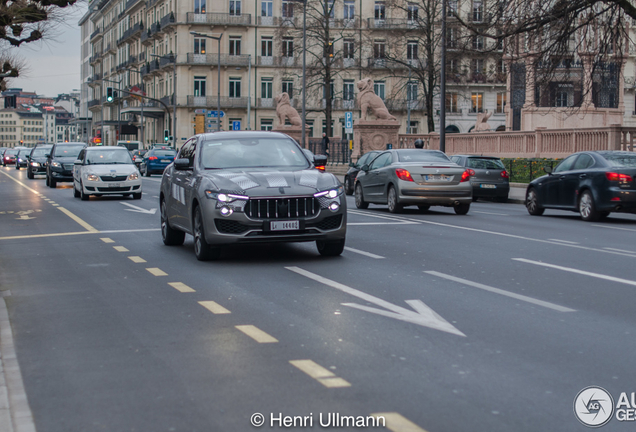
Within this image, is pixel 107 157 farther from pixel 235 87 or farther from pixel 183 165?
pixel 235 87

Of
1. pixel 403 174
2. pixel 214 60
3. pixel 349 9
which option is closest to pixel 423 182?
pixel 403 174

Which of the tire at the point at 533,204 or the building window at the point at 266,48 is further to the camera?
the building window at the point at 266,48

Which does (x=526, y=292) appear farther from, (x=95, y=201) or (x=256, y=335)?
(x=95, y=201)

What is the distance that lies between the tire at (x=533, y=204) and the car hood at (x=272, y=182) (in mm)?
10428

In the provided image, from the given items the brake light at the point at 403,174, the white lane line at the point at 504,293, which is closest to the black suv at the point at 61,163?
the brake light at the point at 403,174

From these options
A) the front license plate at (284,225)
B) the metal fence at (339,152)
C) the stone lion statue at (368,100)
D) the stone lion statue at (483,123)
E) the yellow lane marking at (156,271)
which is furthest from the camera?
the stone lion statue at (483,123)

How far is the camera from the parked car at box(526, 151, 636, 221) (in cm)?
1822

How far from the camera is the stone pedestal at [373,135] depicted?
44.2 m

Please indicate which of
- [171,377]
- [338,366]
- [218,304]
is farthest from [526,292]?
[171,377]

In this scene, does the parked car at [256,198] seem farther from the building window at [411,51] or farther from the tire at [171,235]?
the building window at [411,51]

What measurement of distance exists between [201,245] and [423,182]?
9146 millimetres

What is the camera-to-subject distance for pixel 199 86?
268 ft

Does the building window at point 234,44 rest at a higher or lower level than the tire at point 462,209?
higher

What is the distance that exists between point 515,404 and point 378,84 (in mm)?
79816
